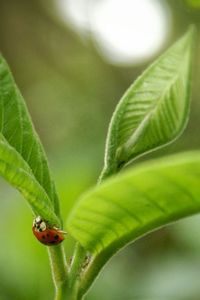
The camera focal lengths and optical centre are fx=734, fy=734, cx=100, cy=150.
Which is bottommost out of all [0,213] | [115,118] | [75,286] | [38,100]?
[38,100]

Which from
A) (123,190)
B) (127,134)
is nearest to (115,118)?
(127,134)

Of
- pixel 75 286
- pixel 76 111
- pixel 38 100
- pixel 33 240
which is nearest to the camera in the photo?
pixel 75 286

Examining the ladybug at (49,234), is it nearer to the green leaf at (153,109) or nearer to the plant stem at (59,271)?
the plant stem at (59,271)

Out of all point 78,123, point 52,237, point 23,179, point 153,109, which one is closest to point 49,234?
point 52,237

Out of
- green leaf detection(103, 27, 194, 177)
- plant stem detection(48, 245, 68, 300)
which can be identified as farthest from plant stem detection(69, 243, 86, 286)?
green leaf detection(103, 27, 194, 177)

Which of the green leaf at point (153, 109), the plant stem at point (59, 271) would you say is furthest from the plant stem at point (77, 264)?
the green leaf at point (153, 109)

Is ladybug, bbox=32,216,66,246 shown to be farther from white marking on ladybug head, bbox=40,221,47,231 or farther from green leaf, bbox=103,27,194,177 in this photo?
green leaf, bbox=103,27,194,177

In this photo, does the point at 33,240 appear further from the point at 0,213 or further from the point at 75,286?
the point at 75,286
